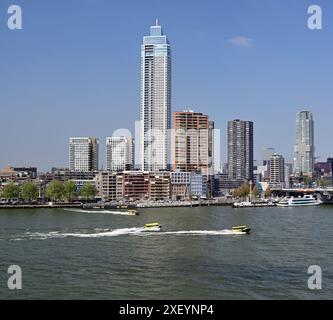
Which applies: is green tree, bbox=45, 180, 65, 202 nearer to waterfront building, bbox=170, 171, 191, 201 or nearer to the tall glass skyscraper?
waterfront building, bbox=170, 171, 191, 201

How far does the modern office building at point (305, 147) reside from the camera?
53938 millimetres

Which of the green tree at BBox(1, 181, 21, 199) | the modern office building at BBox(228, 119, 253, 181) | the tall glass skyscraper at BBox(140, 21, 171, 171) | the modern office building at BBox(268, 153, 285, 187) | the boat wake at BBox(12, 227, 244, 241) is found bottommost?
the boat wake at BBox(12, 227, 244, 241)

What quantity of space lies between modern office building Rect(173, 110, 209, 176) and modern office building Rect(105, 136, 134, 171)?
3706 millimetres

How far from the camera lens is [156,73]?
149ft

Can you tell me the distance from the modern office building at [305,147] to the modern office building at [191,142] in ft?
60.8

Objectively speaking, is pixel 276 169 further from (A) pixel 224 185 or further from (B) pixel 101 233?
(B) pixel 101 233

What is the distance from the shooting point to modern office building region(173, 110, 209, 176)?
37.8 m

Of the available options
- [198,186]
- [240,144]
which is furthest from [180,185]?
[240,144]

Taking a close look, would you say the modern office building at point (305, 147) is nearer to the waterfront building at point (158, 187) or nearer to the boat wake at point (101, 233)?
the waterfront building at point (158, 187)

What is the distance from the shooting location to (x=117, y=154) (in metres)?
38.1

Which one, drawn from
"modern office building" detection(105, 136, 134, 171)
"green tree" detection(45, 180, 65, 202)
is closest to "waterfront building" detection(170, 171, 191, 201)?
"modern office building" detection(105, 136, 134, 171)

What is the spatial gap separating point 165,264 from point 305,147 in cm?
5315
